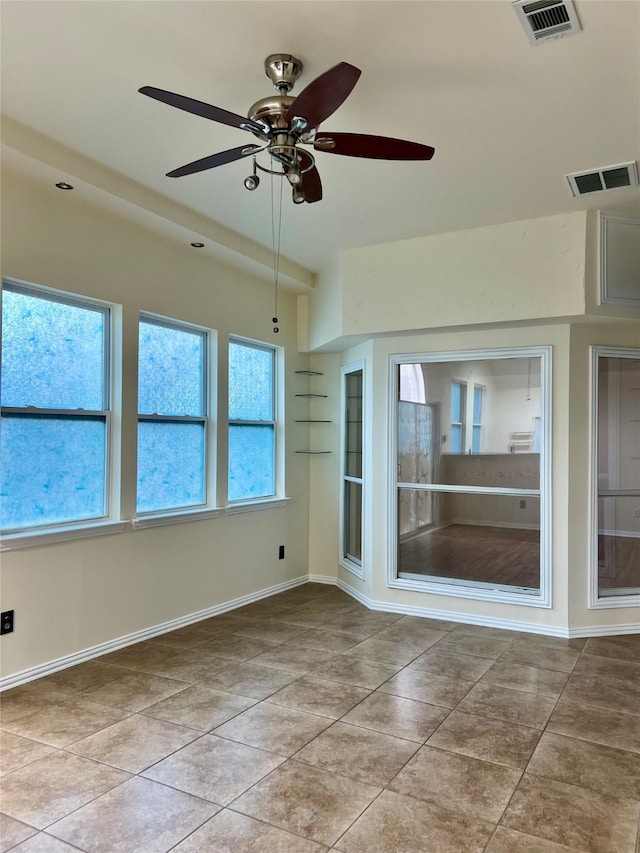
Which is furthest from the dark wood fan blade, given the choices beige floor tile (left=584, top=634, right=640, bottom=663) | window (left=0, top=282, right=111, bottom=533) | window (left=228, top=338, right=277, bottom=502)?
beige floor tile (left=584, top=634, right=640, bottom=663)

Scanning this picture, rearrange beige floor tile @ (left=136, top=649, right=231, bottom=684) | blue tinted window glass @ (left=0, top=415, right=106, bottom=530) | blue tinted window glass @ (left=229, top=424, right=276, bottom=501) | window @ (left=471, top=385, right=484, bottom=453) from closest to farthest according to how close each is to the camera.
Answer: blue tinted window glass @ (left=0, top=415, right=106, bottom=530) < beige floor tile @ (left=136, top=649, right=231, bottom=684) < window @ (left=471, top=385, right=484, bottom=453) < blue tinted window glass @ (left=229, top=424, right=276, bottom=501)

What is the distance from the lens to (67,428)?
11.8 ft

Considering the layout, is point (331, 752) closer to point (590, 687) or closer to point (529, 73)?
point (590, 687)

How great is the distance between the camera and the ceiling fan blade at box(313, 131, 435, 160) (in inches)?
90.3

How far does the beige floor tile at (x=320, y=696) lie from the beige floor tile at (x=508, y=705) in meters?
0.57

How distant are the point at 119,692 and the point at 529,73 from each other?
11.7 feet

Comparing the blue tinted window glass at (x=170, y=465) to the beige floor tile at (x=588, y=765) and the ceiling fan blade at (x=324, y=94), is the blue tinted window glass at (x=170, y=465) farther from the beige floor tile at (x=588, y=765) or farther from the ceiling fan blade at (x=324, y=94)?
the beige floor tile at (x=588, y=765)

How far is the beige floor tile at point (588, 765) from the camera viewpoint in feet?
7.82

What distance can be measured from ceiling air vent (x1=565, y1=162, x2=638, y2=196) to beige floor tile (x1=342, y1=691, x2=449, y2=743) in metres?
3.01

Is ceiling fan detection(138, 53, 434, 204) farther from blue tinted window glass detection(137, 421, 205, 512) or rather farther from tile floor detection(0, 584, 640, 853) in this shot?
tile floor detection(0, 584, 640, 853)

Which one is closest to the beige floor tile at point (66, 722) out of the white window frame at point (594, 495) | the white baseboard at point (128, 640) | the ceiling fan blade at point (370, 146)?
the white baseboard at point (128, 640)

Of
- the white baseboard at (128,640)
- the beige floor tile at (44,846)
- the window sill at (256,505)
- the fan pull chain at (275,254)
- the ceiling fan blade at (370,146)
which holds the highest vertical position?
the fan pull chain at (275,254)

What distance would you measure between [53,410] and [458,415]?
292 cm

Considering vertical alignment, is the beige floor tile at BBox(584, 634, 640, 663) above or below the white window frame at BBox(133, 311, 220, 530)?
below
